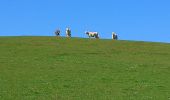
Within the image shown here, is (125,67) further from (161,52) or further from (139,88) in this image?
(161,52)

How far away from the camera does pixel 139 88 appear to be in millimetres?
30734

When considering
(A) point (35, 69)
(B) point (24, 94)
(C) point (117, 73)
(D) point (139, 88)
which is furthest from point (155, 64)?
(B) point (24, 94)

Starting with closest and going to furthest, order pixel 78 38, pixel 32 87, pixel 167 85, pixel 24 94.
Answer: pixel 24 94, pixel 32 87, pixel 167 85, pixel 78 38

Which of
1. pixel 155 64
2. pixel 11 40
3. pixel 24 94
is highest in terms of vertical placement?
pixel 11 40

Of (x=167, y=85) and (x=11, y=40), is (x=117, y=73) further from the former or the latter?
(x=11, y=40)

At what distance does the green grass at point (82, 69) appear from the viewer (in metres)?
28.2

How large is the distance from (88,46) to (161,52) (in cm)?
829

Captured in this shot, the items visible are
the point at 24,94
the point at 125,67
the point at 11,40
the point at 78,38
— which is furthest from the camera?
the point at 78,38

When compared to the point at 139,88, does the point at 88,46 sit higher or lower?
higher

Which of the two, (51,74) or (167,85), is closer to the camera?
(167,85)

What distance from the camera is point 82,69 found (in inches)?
1583

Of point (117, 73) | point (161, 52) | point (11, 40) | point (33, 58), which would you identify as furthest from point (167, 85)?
point (11, 40)

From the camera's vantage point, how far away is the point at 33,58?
158ft

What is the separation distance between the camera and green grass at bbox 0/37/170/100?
2819cm
